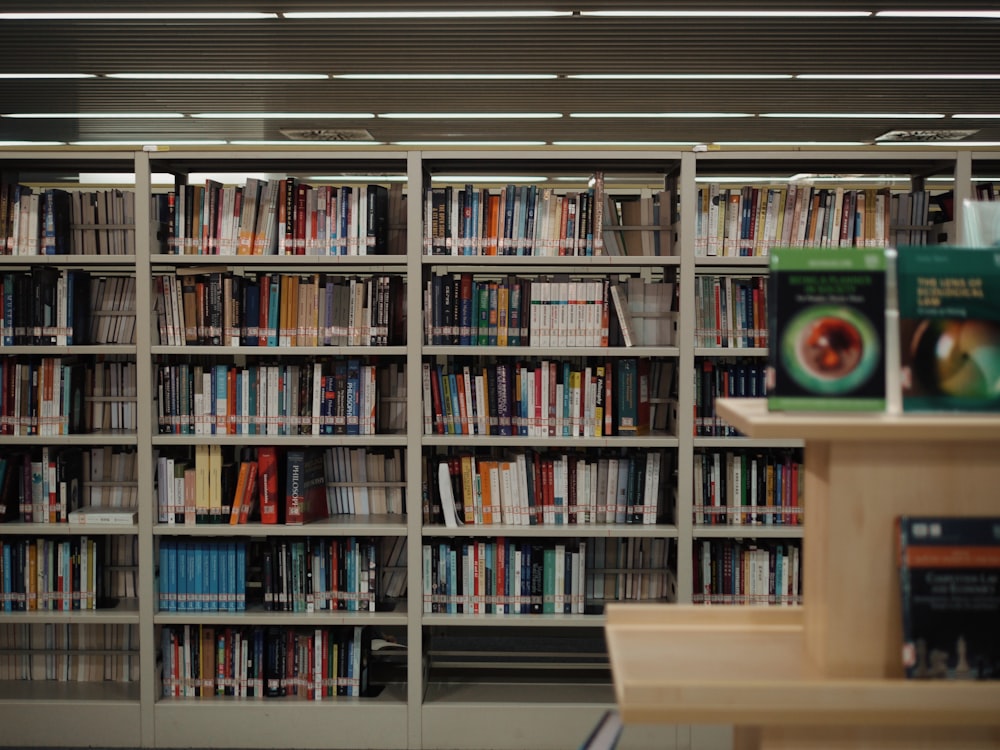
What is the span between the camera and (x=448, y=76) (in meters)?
6.53

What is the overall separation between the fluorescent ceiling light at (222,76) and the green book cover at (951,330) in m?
5.63

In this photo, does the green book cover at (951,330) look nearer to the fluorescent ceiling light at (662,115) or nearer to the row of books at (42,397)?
the row of books at (42,397)

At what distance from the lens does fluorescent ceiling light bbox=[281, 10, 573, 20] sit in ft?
16.5

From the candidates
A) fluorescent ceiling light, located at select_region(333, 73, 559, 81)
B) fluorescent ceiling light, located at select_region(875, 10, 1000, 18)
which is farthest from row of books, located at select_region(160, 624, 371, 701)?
fluorescent ceiling light, located at select_region(875, 10, 1000, 18)

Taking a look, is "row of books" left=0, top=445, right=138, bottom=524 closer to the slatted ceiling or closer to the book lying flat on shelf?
the book lying flat on shelf

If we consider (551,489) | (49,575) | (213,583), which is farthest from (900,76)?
(49,575)

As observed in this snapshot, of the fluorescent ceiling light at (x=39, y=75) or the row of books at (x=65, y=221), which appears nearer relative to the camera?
the row of books at (x=65, y=221)

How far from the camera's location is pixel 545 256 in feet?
12.4

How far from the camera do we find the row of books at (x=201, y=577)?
12.8 feet

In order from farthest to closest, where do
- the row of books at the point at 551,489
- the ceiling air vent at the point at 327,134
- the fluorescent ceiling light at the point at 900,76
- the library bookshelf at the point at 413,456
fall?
the ceiling air vent at the point at 327,134, the fluorescent ceiling light at the point at 900,76, the row of books at the point at 551,489, the library bookshelf at the point at 413,456

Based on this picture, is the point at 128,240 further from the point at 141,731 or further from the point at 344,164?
the point at 141,731

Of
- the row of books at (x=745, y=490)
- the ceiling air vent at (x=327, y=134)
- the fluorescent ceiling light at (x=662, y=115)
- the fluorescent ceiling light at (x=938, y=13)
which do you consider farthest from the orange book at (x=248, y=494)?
the ceiling air vent at (x=327, y=134)

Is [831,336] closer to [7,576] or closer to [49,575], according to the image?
[49,575]

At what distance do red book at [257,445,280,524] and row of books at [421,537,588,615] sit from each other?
629 mm
